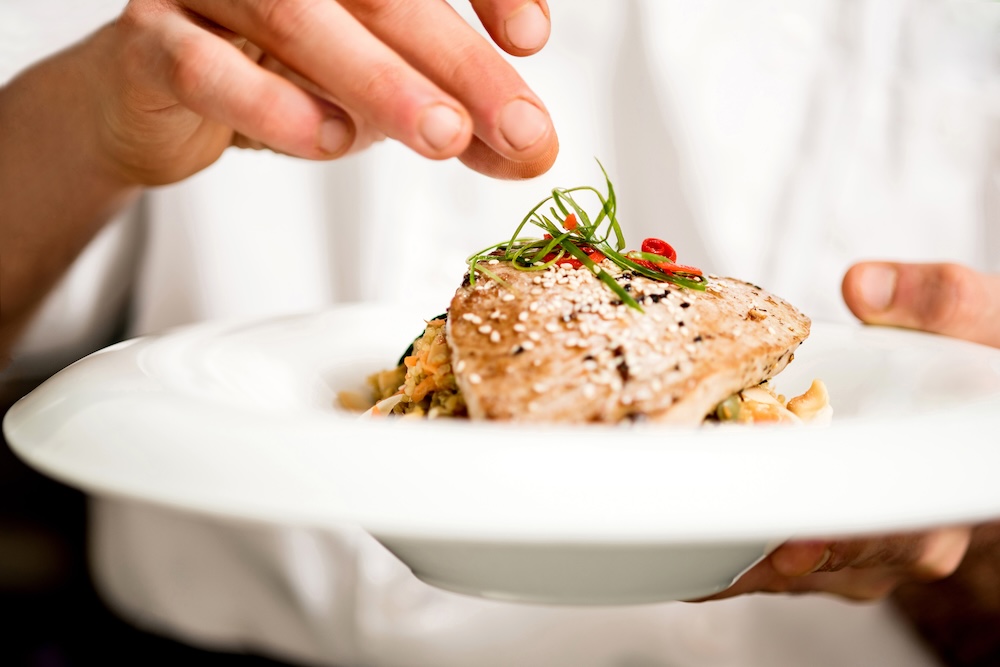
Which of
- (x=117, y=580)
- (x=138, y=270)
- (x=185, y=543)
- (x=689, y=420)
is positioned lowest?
(x=117, y=580)

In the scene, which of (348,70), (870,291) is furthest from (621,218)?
(348,70)

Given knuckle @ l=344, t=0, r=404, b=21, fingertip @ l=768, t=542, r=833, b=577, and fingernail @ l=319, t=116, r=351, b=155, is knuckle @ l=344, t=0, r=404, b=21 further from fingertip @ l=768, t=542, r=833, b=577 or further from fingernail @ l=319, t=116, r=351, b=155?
fingertip @ l=768, t=542, r=833, b=577

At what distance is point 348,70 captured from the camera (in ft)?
3.93

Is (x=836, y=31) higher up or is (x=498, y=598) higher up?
(x=836, y=31)

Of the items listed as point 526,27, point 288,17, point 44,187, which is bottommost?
point 44,187

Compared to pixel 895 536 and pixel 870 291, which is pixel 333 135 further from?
pixel 895 536

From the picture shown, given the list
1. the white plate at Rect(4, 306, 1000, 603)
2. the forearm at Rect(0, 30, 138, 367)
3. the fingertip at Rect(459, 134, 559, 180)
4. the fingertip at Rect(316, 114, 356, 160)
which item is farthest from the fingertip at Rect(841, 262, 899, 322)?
the forearm at Rect(0, 30, 138, 367)

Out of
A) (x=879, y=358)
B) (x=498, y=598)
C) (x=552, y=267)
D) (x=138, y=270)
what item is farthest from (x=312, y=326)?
(x=138, y=270)

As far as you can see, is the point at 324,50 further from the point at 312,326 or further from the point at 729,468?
the point at 729,468

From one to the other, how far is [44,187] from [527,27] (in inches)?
61.8

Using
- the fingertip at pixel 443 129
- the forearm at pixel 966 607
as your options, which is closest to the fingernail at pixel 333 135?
the fingertip at pixel 443 129

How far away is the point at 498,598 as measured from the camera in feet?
3.49

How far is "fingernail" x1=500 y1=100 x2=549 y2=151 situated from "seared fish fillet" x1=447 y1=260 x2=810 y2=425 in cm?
21

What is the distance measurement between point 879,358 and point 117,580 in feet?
8.13
